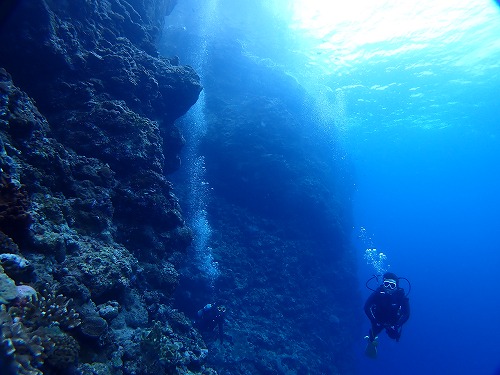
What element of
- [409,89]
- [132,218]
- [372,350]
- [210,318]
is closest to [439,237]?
[409,89]

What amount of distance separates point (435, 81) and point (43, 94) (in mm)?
25992

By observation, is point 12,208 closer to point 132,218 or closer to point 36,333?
point 36,333

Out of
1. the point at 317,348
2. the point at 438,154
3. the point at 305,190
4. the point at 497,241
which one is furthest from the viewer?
the point at 497,241

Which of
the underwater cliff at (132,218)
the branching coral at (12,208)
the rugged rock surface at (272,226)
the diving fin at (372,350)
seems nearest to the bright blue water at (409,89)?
the rugged rock surface at (272,226)

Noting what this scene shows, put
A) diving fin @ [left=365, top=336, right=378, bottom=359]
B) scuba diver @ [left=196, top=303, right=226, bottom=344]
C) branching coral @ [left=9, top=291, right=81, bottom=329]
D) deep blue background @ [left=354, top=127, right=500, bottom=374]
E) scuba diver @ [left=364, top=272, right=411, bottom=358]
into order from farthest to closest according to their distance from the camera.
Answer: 1. deep blue background @ [left=354, top=127, right=500, bottom=374]
2. scuba diver @ [left=196, top=303, right=226, bottom=344]
3. scuba diver @ [left=364, top=272, right=411, bottom=358]
4. diving fin @ [left=365, top=336, right=378, bottom=359]
5. branching coral @ [left=9, top=291, right=81, bottom=329]

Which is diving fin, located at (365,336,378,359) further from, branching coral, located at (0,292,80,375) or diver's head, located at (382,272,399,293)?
branching coral, located at (0,292,80,375)

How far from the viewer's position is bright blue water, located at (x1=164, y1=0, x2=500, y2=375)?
1872 cm

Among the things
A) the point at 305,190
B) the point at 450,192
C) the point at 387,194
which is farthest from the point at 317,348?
the point at 387,194

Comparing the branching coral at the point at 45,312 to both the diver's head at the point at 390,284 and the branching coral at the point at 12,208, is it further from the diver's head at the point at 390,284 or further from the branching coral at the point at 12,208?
the diver's head at the point at 390,284

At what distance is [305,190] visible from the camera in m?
20.5

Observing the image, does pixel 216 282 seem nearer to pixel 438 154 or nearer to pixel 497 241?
pixel 438 154

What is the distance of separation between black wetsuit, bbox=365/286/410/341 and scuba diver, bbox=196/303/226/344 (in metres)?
6.44

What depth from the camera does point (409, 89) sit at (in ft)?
85.0

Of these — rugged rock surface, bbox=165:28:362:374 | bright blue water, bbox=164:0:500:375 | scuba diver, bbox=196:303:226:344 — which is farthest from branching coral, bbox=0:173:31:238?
bright blue water, bbox=164:0:500:375
